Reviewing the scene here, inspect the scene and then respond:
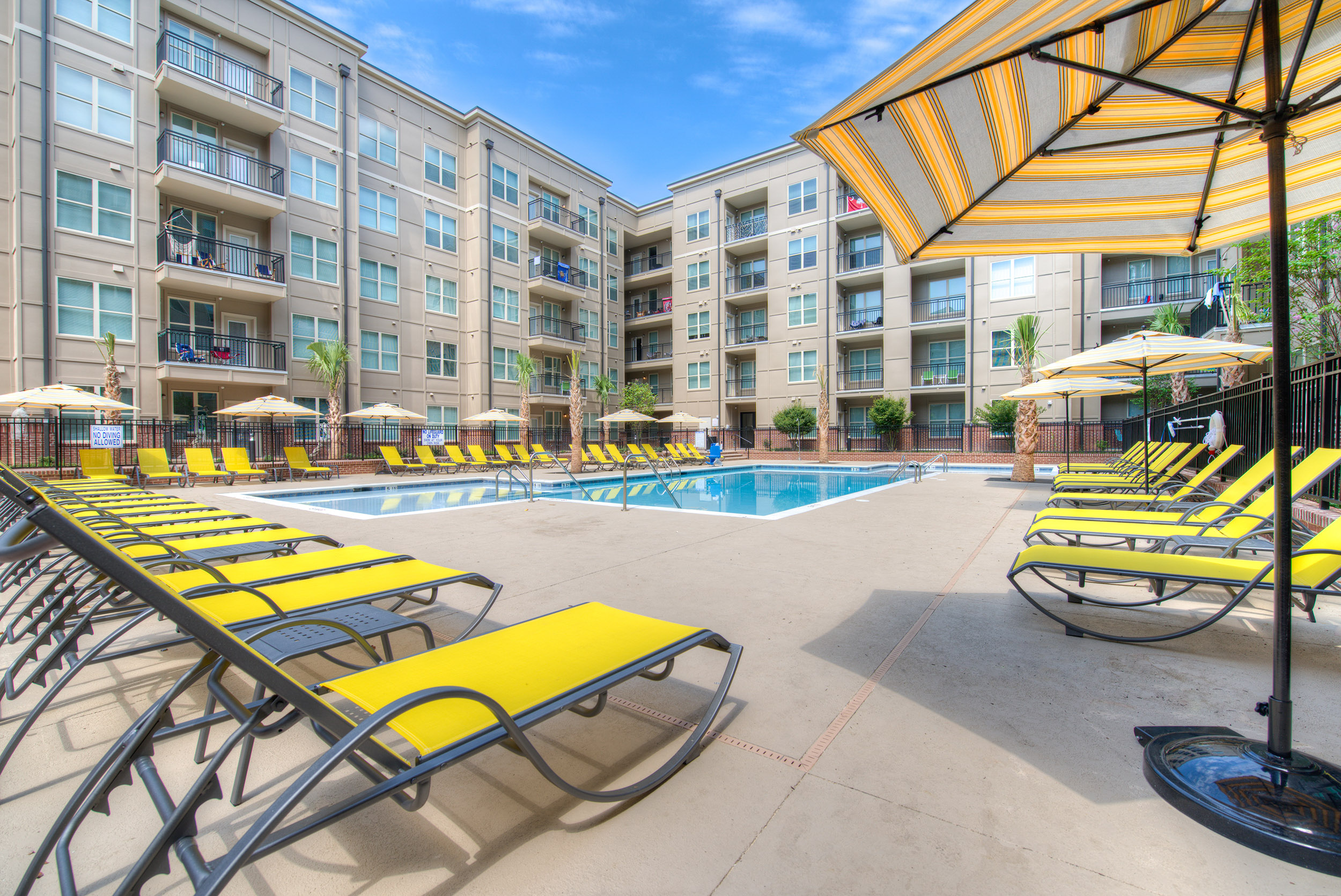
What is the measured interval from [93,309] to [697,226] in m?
24.8

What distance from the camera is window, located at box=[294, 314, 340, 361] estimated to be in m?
19.5

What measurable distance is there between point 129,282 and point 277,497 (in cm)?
973

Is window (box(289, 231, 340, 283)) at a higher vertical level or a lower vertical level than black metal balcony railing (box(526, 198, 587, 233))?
lower

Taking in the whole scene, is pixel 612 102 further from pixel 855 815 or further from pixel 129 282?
pixel 855 815

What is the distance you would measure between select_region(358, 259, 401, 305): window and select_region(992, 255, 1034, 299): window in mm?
24528

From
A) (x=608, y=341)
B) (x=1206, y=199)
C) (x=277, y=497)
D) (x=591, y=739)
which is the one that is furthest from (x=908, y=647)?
(x=608, y=341)

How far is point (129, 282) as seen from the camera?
52.6 ft

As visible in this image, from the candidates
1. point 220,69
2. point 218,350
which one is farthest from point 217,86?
point 218,350

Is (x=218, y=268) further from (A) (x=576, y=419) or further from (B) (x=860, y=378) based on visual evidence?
(B) (x=860, y=378)

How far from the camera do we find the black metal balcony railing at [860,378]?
27130mm

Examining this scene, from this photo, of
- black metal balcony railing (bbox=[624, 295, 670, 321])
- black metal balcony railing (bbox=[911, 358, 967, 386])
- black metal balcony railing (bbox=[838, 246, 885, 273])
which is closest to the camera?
black metal balcony railing (bbox=[911, 358, 967, 386])

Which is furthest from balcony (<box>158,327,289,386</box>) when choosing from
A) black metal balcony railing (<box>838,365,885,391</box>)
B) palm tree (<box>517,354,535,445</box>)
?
black metal balcony railing (<box>838,365,885,391</box>)

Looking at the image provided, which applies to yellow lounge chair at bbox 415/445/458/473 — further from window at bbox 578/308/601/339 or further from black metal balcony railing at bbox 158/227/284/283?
window at bbox 578/308/601/339

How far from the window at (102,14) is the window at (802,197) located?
81.1 feet
